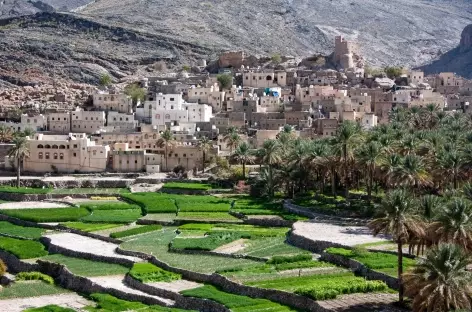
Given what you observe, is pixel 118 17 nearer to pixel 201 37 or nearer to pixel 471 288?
pixel 201 37

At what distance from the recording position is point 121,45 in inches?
6348

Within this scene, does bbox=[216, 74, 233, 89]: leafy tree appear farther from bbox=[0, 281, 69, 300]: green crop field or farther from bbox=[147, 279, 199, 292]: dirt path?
bbox=[147, 279, 199, 292]: dirt path

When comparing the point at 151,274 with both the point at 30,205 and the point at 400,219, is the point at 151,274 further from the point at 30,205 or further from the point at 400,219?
the point at 30,205

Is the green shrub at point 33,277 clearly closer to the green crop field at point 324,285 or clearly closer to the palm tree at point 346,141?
the green crop field at point 324,285

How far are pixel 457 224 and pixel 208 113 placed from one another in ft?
209

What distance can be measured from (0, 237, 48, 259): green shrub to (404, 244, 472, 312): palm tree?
3129 centimetres

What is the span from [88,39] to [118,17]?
1744 centimetres

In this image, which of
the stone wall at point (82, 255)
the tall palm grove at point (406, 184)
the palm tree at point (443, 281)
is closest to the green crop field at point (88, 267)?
the stone wall at point (82, 255)

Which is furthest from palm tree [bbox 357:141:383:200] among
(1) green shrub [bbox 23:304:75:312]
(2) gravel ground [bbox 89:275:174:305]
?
(1) green shrub [bbox 23:304:75:312]

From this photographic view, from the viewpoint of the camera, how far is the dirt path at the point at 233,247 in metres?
59.2

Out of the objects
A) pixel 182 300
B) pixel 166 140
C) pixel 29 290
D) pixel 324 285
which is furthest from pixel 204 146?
pixel 324 285

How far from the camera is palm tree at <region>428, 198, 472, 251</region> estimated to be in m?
41.7

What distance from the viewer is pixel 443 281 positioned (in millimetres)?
37094

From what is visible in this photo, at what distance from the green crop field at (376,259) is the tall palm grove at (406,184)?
880 millimetres
